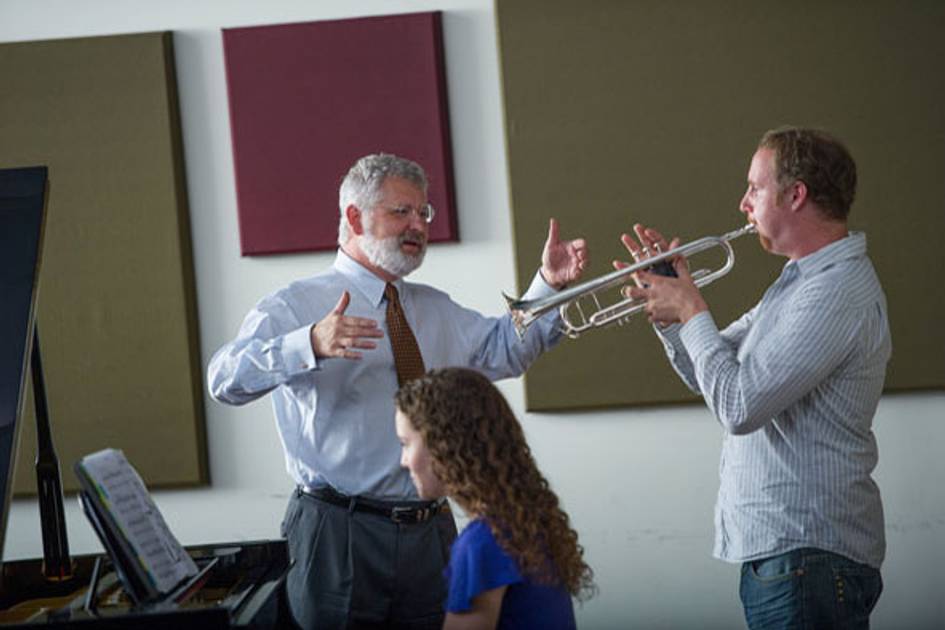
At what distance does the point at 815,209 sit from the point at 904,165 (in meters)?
1.57

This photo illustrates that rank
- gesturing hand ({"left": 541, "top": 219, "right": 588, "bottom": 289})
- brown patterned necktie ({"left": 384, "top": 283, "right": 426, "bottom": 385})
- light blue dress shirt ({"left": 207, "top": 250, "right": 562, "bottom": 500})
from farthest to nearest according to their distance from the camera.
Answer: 1. gesturing hand ({"left": 541, "top": 219, "right": 588, "bottom": 289})
2. brown patterned necktie ({"left": 384, "top": 283, "right": 426, "bottom": 385})
3. light blue dress shirt ({"left": 207, "top": 250, "right": 562, "bottom": 500})

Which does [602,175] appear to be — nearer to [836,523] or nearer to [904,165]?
[904,165]

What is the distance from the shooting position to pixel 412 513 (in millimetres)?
3180

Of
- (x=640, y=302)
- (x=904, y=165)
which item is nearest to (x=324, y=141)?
(x=640, y=302)

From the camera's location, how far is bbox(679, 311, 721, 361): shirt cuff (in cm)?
271

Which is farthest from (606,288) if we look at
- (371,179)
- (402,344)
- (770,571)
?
(770,571)

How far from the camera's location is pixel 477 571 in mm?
2221

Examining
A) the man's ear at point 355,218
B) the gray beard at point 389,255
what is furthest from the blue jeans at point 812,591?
the man's ear at point 355,218

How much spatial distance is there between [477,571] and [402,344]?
3.72ft

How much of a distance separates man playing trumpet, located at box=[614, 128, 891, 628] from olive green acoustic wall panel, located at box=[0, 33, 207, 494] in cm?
212

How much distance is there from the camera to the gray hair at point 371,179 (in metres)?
3.34

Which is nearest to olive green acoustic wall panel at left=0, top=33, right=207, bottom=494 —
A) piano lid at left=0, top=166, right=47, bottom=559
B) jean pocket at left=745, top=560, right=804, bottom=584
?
piano lid at left=0, top=166, right=47, bottom=559

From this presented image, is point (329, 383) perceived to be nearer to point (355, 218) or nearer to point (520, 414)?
point (355, 218)

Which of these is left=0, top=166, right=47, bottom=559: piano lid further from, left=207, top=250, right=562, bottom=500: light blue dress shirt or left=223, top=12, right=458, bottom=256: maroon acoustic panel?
left=223, top=12, right=458, bottom=256: maroon acoustic panel
